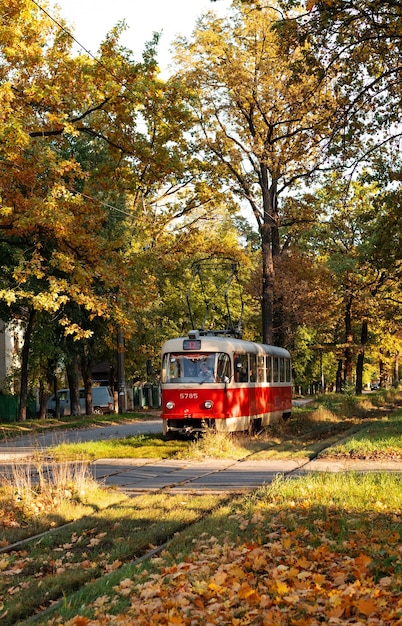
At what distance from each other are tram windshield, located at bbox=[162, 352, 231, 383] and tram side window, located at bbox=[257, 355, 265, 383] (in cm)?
375

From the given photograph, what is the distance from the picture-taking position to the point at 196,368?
882 inches

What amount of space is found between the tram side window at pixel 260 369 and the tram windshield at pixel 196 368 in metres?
3.75

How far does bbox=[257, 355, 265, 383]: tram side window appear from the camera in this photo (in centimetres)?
2614

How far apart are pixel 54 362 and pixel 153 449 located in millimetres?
23442

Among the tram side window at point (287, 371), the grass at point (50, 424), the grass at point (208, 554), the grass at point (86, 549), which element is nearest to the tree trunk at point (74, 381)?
the grass at point (50, 424)

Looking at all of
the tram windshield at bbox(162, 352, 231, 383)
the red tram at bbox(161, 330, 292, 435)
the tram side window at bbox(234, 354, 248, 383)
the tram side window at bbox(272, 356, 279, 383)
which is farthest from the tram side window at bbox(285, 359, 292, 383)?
the tram windshield at bbox(162, 352, 231, 383)

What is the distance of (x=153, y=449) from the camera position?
68.0 feet

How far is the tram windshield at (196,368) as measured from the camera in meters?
22.2

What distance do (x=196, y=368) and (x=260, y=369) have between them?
455 cm

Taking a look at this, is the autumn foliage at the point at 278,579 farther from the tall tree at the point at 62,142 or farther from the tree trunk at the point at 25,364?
the tree trunk at the point at 25,364

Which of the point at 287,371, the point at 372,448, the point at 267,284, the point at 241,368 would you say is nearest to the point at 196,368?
the point at 241,368

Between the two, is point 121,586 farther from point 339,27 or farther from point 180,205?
point 180,205

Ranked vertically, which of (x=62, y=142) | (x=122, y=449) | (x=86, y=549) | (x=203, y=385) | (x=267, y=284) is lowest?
(x=86, y=549)

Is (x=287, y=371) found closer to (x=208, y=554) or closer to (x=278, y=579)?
(x=208, y=554)
